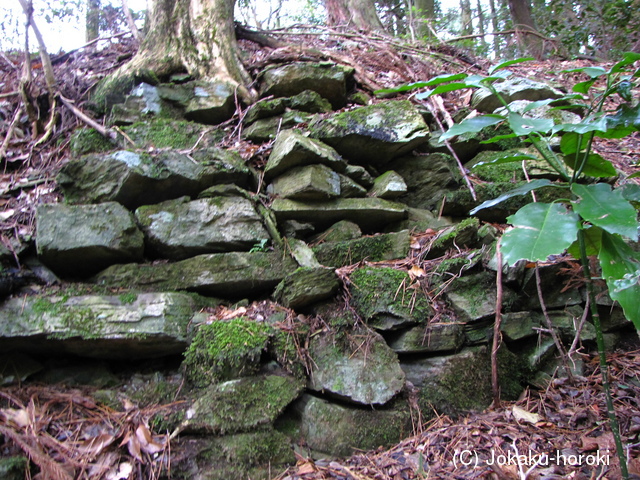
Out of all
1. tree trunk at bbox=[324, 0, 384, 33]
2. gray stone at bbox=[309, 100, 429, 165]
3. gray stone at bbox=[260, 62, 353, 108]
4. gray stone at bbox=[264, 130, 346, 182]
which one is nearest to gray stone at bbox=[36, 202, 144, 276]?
gray stone at bbox=[264, 130, 346, 182]

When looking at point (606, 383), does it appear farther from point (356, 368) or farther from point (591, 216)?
point (356, 368)

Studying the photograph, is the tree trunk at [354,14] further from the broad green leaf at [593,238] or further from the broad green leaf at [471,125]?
the broad green leaf at [593,238]

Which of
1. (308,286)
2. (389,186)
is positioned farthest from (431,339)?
(389,186)

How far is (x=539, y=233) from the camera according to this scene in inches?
54.7

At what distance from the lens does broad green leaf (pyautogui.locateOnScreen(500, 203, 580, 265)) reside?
4.32ft

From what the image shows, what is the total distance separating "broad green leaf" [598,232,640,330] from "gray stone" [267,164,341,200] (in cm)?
212

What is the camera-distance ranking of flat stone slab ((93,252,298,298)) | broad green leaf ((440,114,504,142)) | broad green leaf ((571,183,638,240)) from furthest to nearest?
flat stone slab ((93,252,298,298)) → broad green leaf ((440,114,504,142)) → broad green leaf ((571,183,638,240))

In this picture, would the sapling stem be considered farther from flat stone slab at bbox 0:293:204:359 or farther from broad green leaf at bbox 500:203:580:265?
flat stone slab at bbox 0:293:204:359

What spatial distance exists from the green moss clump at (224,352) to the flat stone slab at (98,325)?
6.7 inches

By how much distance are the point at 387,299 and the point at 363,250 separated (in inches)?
22.5

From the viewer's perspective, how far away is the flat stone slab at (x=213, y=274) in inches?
114

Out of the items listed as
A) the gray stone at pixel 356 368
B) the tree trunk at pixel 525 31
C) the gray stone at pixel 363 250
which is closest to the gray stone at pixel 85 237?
the gray stone at pixel 363 250

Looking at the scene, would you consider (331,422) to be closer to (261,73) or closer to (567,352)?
(567,352)

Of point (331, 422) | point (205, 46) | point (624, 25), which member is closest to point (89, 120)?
point (205, 46)
